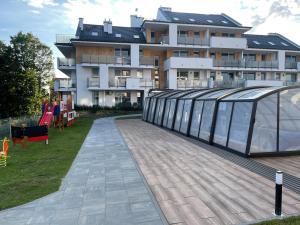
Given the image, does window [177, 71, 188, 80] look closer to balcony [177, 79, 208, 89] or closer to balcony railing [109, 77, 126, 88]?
balcony [177, 79, 208, 89]

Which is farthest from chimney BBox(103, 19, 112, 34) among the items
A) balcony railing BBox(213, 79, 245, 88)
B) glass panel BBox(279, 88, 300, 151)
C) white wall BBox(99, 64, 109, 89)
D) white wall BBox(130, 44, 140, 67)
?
glass panel BBox(279, 88, 300, 151)

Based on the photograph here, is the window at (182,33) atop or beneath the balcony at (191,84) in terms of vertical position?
atop

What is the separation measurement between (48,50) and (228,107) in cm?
4900

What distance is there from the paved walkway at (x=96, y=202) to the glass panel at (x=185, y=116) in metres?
7.55

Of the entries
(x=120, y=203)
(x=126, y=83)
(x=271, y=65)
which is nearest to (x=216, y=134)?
(x=120, y=203)

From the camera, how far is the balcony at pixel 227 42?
1446 inches

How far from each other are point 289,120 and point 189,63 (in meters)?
26.1

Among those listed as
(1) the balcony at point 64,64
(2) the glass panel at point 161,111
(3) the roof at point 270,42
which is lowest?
(2) the glass panel at point 161,111

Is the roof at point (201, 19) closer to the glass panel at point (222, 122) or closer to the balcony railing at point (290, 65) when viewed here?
the balcony railing at point (290, 65)

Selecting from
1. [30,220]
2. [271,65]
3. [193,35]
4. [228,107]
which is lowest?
[30,220]

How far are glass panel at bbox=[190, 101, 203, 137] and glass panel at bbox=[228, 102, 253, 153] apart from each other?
3554 mm

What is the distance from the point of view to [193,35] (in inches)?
1526

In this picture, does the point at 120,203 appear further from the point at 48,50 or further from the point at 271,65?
the point at 48,50

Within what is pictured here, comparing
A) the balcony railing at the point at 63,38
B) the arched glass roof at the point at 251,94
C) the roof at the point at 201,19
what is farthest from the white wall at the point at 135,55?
the arched glass roof at the point at 251,94
